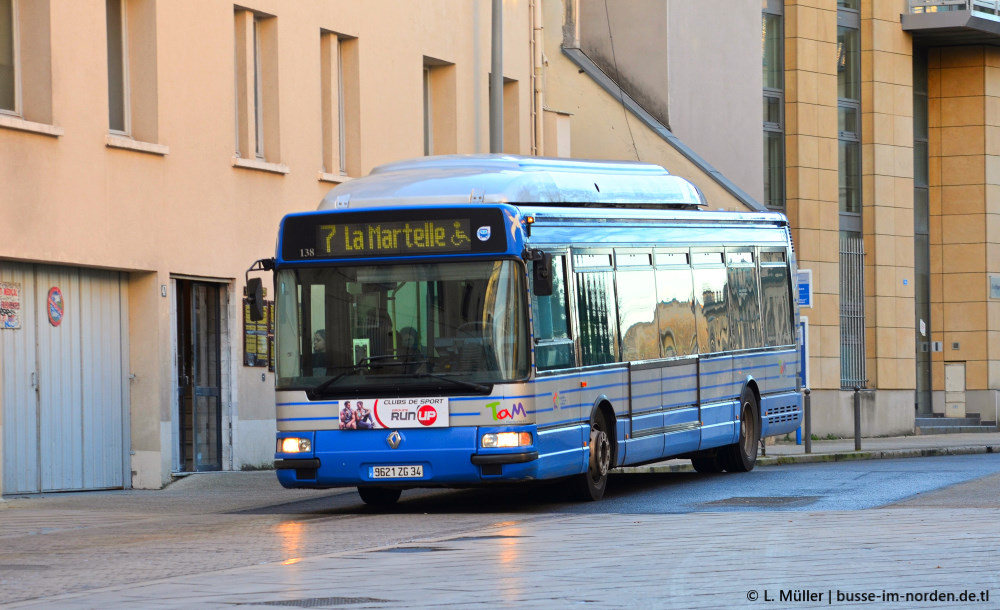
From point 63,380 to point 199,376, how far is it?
109 inches

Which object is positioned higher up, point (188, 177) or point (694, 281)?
point (188, 177)

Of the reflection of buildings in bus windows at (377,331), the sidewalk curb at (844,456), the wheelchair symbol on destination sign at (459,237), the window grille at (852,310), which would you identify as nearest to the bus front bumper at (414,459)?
the reflection of buildings in bus windows at (377,331)

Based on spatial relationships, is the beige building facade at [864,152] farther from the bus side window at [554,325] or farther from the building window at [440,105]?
the bus side window at [554,325]

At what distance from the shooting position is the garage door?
19562 millimetres

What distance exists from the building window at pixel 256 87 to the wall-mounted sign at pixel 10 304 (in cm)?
478

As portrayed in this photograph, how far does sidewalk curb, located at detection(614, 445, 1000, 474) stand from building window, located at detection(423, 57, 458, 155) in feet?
22.4

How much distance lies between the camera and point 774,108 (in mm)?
39344

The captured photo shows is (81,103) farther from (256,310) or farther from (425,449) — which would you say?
(425,449)

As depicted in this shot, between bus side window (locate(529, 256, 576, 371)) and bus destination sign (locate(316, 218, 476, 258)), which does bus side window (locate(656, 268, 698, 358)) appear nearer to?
bus side window (locate(529, 256, 576, 371))

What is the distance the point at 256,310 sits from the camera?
55.7 feet

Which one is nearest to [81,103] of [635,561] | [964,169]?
[635,561]

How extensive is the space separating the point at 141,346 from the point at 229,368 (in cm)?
197

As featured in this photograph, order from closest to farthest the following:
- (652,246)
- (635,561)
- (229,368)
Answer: (635,561), (652,246), (229,368)

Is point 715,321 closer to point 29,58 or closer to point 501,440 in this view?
point 501,440
